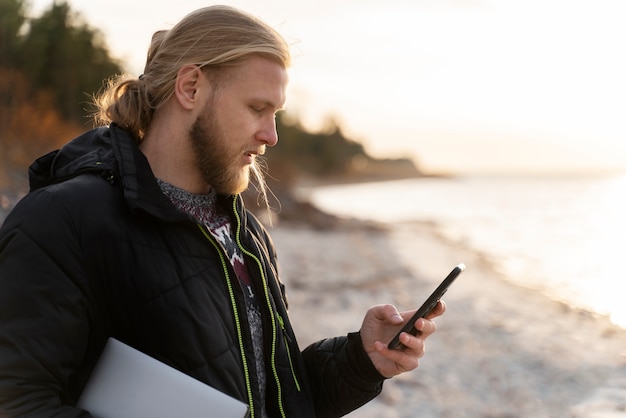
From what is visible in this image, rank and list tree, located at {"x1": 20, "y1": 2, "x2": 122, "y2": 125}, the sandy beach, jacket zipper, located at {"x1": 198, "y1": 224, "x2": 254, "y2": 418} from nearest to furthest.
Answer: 1. jacket zipper, located at {"x1": 198, "y1": 224, "x2": 254, "y2": 418}
2. the sandy beach
3. tree, located at {"x1": 20, "y1": 2, "x2": 122, "y2": 125}

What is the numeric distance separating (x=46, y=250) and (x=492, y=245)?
839 inches

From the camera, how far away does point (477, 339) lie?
8.76 m

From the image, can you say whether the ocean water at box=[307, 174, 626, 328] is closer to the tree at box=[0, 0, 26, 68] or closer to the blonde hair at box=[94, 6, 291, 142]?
the blonde hair at box=[94, 6, 291, 142]

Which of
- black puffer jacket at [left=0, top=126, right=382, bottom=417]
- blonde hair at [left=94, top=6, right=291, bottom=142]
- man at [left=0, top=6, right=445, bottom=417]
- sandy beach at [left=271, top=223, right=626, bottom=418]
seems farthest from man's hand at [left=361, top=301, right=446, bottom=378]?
sandy beach at [left=271, top=223, right=626, bottom=418]

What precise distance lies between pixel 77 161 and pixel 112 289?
0.38m

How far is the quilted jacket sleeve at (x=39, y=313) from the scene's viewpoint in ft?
5.00

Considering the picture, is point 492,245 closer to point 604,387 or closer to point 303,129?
point 604,387

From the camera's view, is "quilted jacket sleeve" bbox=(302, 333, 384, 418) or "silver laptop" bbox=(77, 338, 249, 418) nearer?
"silver laptop" bbox=(77, 338, 249, 418)

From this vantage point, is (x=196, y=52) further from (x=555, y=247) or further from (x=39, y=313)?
(x=555, y=247)

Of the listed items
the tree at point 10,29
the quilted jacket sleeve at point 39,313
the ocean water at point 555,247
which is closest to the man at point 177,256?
the quilted jacket sleeve at point 39,313

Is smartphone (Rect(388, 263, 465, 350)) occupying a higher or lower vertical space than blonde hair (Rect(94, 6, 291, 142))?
lower

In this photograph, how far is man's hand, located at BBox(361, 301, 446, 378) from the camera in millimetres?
2102

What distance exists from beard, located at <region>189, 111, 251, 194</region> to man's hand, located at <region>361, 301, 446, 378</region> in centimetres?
66

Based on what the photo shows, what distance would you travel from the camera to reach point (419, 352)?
2129 millimetres
